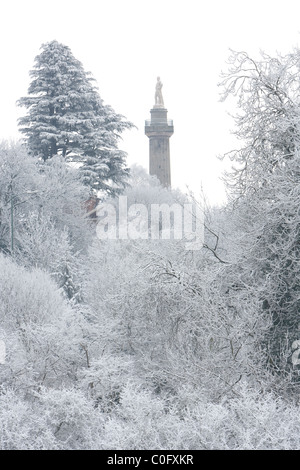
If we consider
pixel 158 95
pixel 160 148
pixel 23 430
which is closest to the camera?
pixel 23 430

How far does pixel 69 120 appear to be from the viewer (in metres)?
44.6

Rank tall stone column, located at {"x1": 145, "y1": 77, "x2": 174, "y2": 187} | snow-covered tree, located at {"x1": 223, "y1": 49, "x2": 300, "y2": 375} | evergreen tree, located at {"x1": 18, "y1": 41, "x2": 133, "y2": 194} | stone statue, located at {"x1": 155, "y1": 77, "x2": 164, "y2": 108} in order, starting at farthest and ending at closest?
stone statue, located at {"x1": 155, "y1": 77, "x2": 164, "y2": 108} → tall stone column, located at {"x1": 145, "y1": 77, "x2": 174, "y2": 187} → evergreen tree, located at {"x1": 18, "y1": 41, "x2": 133, "y2": 194} → snow-covered tree, located at {"x1": 223, "y1": 49, "x2": 300, "y2": 375}

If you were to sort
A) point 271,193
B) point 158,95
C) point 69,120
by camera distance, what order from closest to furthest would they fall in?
1. point 271,193
2. point 69,120
3. point 158,95

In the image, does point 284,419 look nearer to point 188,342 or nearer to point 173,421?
point 173,421

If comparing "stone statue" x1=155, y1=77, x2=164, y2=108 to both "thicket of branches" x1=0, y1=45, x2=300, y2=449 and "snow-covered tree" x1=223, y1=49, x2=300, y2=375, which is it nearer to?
"thicket of branches" x1=0, y1=45, x2=300, y2=449

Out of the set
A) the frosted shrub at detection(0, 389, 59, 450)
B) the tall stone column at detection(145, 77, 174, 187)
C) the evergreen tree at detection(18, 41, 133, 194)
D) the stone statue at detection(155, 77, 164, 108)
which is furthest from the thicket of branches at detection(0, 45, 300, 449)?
the stone statue at detection(155, 77, 164, 108)

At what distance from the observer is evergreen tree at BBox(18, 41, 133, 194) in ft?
148

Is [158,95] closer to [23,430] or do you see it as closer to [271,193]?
[271,193]

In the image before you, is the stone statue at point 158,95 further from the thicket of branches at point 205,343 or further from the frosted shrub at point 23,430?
the frosted shrub at point 23,430

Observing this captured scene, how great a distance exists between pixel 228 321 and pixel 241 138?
383 centimetres

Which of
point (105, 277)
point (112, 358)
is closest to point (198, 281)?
point (112, 358)

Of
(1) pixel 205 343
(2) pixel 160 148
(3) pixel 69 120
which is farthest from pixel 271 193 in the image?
(2) pixel 160 148

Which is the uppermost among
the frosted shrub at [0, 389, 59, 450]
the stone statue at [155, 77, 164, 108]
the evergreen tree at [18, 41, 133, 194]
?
the stone statue at [155, 77, 164, 108]

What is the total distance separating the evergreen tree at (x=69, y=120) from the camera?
45.0m
